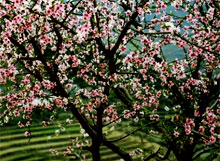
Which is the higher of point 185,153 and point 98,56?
point 98,56

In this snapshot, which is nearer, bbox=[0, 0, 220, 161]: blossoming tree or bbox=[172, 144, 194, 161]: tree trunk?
bbox=[0, 0, 220, 161]: blossoming tree

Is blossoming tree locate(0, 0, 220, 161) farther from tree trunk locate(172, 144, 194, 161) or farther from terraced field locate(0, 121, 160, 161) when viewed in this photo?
terraced field locate(0, 121, 160, 161)

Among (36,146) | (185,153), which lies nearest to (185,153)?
(185,153)

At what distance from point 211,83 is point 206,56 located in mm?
1594

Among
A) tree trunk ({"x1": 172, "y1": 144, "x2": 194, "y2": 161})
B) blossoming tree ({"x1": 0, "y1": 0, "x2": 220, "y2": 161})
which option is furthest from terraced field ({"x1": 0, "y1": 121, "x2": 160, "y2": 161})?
blossoming tree ({"x1": 0, "y1": 0, "x2": 220, "y2": 161})

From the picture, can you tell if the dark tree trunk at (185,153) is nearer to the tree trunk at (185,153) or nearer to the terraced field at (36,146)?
the tree trunk at (185,153)

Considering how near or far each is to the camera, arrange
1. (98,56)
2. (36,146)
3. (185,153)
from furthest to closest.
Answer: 1. (36,146)
2. (185,153)
3. (98,56)

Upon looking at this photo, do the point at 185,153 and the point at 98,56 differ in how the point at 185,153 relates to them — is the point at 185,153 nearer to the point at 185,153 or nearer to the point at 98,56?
the point at 185,153

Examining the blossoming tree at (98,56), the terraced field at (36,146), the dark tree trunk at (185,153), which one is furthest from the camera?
the terraced field at (36,146)

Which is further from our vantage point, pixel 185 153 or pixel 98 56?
pixel 185 153

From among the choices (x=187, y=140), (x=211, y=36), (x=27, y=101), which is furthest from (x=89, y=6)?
(x=187, y=140)

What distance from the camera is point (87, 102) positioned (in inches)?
233

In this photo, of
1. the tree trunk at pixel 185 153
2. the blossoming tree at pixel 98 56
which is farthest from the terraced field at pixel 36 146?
the blossoming tree at pixel 98 56

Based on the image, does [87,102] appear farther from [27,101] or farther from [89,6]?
[89,6]
